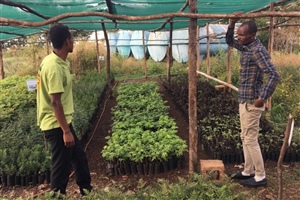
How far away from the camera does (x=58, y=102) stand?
2891 millimetres

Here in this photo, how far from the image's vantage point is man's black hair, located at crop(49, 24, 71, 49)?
292cm

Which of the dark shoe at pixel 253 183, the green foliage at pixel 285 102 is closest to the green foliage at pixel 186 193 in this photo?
the dark shoe at pixel 253 183

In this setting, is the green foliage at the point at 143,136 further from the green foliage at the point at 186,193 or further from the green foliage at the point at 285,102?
the green foliage at the point at 285,102

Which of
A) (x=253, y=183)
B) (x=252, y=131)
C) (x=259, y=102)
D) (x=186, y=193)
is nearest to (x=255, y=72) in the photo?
(x=259, y=102)

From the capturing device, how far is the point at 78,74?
14102 millimetres

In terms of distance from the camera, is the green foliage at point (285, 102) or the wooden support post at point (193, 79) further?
the green foliage at point (285, 102)

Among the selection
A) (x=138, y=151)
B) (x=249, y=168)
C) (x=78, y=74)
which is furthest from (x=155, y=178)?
(x=78, y=74)

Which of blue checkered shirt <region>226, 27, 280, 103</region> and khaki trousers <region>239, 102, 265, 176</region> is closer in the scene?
blue checkered shirt <region>226, 27, 280, 103</region>

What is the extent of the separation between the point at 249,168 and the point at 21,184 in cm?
324

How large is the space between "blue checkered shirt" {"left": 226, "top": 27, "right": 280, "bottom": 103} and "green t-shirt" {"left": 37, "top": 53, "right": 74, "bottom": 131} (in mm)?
2072

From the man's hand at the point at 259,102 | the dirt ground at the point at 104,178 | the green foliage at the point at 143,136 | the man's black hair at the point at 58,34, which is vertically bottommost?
the dirt ground at the point at 104,178

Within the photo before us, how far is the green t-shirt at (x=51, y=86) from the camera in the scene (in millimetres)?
2855

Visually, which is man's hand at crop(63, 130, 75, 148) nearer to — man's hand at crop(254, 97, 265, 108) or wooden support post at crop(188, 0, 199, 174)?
wooden support post at crop(188, 0, 199, 174)

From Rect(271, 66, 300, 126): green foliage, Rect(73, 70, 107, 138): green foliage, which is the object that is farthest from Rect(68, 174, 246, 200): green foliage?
Rect(271, 66, 300, 126): green foliage
